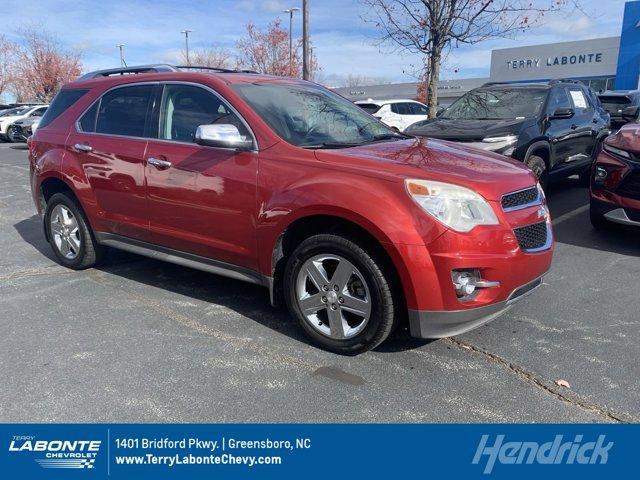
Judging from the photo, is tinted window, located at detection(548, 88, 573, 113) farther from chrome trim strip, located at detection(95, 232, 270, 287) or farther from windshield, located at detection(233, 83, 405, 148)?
chrome trim strip, located at detection(95, 232, 270, 287)

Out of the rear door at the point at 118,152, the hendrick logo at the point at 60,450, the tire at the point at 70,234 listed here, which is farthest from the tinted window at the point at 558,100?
the hendrick logo at the point at 60,450

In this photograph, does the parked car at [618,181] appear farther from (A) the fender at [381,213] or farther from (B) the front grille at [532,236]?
(A) the fender at [381,213]

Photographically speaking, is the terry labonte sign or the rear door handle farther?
the terry labonte sign

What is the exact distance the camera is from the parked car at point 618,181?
536cm

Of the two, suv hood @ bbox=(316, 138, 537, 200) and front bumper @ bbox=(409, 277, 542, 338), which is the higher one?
suv hood @ bbox=(316, 138, 537, 200)

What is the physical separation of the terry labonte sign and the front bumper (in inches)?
1507

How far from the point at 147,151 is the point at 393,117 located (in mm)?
13000

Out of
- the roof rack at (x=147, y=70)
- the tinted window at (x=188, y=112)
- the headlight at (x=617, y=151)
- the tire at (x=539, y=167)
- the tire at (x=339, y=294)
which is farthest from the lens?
the tire at (x=539, y=167)

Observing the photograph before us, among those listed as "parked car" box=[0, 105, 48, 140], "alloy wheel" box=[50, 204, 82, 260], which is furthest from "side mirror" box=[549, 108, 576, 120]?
"parked car" box=[0, 105, 48, 140]

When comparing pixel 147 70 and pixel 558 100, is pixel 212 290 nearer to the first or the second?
pixel 147 70

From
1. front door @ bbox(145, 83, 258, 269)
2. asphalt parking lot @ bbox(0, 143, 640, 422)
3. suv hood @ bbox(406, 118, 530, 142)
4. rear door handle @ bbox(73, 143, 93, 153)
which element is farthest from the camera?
suv hood @ bbox(406, 118, 530, 142)

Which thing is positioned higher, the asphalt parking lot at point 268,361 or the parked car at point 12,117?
the parked car at point 12,117

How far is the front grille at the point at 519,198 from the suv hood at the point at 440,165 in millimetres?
38

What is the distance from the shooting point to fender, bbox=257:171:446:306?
299 cm
